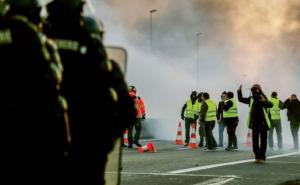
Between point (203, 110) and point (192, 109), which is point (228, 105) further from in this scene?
point (192, 109)

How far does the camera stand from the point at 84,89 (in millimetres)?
3236

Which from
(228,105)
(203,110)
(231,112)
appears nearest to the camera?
(228,105)

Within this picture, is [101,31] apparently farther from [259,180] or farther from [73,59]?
[259,180]

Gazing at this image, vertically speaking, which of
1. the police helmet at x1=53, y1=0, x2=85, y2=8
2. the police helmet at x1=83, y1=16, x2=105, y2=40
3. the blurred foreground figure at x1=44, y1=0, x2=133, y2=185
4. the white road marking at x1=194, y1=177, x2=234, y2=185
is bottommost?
the white road marking at x1=194, y1=177, x2=234, y2=185

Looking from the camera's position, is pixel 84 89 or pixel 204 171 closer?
pixel 84 89

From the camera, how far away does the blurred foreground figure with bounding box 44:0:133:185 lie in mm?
3227

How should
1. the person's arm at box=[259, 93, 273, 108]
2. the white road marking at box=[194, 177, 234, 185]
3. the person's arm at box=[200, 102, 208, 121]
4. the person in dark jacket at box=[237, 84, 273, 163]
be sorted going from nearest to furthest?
the white road marking at box=[194, 177, 234, 185] → the person's arm at box=[259, 93, 273, 108] → the person in dark jacket at box=[237, 84, 273, 163] → the person's arm at box=[200, 102, 208, 121]

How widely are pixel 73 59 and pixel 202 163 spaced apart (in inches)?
413

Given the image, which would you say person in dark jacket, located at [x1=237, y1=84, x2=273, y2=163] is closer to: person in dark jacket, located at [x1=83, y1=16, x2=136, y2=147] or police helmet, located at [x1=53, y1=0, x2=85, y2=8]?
person in dark jacket, located at [x1=83, y1=16, x2=136, y2=147]

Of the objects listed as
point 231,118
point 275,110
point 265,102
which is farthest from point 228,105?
point 265,102

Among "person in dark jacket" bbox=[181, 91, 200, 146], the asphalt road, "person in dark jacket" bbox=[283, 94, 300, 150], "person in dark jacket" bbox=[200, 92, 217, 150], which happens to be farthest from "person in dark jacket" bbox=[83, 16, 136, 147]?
"person in dark jacket" bbox=[283, 94, 300, 150]

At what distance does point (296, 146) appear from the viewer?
845 inches

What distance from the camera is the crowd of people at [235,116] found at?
551 inches

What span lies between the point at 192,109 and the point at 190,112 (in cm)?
13
